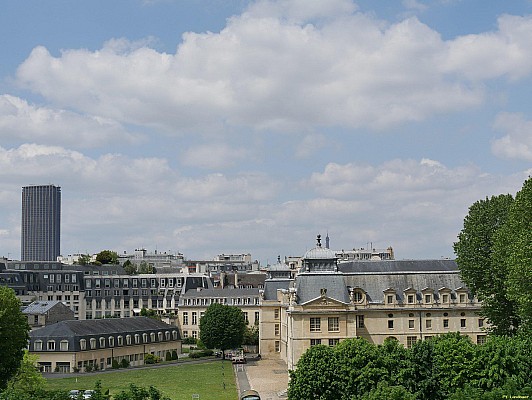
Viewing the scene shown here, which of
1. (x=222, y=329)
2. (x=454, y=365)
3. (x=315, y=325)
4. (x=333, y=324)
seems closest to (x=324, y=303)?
(x=333, y=324)

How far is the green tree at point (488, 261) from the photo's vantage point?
6488 cm

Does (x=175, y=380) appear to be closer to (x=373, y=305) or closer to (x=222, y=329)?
(x=222, y=329)

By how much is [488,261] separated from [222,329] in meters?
48.7

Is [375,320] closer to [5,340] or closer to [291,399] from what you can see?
[291,399]

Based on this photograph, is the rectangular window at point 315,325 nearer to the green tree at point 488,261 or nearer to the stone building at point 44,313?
the green tree at point 488,261

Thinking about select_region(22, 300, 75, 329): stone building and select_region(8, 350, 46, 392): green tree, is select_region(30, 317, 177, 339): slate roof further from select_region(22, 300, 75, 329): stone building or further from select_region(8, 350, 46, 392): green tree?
select_region(8, 350, 46, 392): green tree

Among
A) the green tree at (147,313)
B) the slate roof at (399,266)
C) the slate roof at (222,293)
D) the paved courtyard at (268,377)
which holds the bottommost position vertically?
the paved courtyard at (268,377)

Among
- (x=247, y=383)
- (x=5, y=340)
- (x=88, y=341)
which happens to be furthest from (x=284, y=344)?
(x=5, y=340)

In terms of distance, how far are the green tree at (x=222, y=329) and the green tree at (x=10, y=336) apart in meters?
42.2

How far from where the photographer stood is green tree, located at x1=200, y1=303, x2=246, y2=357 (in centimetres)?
10669

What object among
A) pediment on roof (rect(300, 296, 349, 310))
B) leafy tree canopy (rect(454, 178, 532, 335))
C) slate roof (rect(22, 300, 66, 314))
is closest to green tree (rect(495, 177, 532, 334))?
leafy tree canopy (rect(454, 178, 532, 335))

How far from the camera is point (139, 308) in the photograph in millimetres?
149375

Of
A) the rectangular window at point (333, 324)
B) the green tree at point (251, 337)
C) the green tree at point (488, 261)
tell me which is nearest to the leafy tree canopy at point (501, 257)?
the green tree at point (488, 261)

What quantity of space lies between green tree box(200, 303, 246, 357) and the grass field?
6694mm
